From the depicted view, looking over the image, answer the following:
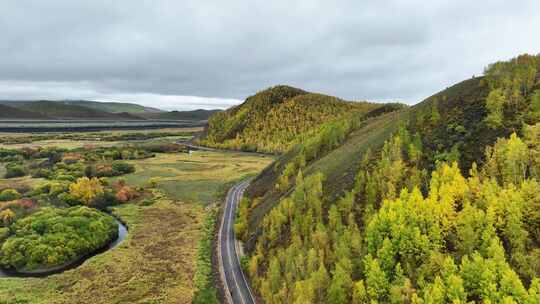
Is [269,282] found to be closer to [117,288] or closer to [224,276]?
[224,276]

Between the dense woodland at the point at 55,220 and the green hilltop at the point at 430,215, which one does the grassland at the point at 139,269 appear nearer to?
the dense woodland at the point at 55,220

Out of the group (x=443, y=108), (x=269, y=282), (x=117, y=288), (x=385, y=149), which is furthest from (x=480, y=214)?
(x=117, y=288)

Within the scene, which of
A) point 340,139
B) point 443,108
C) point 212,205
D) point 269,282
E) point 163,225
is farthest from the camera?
point 212,205

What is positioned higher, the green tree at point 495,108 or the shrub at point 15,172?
the green tree at point 495,108

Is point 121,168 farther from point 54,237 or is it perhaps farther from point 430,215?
point 430,215

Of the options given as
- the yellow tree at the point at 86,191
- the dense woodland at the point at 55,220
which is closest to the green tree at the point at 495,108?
the dense woodland at the point at 55,220
